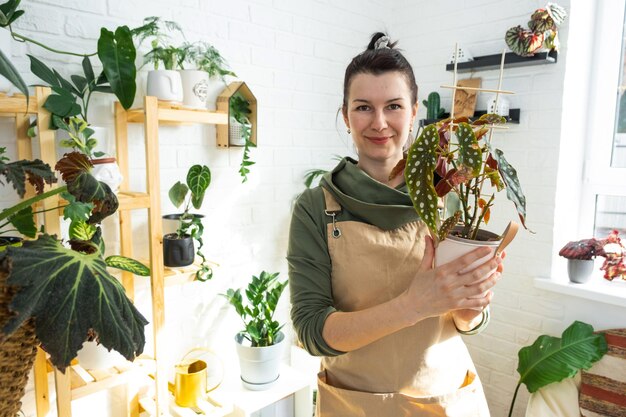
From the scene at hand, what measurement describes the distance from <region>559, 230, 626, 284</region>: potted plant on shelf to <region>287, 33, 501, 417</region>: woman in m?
1.11

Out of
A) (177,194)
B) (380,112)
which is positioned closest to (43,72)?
(177,194)

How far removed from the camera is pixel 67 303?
0.52 meters

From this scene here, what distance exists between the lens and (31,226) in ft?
3.29

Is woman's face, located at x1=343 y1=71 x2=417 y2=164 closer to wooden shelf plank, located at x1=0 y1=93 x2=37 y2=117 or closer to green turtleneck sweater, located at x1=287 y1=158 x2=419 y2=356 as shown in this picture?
green turtleneck sweater, located at x1=287 y1=158 x2=419 y2=356

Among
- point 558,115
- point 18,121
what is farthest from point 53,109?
point 558,115

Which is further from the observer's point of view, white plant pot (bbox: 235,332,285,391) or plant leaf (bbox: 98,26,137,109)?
white plant pot (bbox: 235,332,285,391)

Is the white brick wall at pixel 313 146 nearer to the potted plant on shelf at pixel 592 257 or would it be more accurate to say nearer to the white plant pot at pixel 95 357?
the potted plant on shelf at pixel 592 257

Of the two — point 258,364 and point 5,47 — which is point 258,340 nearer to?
point 258,364

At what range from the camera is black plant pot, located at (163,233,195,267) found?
5.07ft

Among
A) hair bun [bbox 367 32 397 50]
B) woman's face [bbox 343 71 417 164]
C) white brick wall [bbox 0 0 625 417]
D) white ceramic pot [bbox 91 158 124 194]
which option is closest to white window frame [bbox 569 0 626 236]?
white brick wall [bbox 0 0 625 417]

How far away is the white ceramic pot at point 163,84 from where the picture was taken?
1.44 m

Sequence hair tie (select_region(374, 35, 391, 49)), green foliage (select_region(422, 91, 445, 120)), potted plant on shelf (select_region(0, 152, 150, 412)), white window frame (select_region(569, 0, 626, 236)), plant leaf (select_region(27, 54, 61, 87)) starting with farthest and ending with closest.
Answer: green foliage (select_region(422, 91, 445, 120))
white window frame (select_region(569, 0, 626, 236))
plant leaf (select_region(27, 54, 61, 87))
hair tie (select_region(374, 35, 391, 49))
potted plant on shelf (select_region(0, 152, 150, 412))

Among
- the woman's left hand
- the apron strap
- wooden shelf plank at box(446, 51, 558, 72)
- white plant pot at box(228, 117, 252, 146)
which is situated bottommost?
the woman's left hand

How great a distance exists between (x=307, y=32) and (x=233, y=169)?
0.80 m
